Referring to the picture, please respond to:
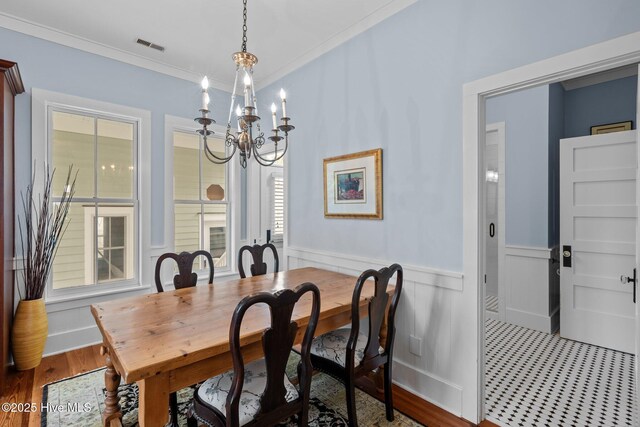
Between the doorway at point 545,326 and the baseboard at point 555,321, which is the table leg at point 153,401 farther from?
the baseboard at point 555,321

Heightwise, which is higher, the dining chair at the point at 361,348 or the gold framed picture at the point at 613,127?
the gold framed picture at the point at 613,127

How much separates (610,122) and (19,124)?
20.2 ft

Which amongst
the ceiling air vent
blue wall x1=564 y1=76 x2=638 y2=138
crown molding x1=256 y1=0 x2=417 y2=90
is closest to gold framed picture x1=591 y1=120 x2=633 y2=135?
blue wall x1=564 y1=76 x2=638 y2=138

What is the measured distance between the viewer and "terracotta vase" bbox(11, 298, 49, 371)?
8.34 ft

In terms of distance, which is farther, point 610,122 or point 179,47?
point 610,122

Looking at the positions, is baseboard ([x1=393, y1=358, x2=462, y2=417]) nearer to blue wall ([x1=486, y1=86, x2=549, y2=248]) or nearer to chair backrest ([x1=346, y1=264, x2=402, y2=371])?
chair backrest ([x1=346, y1=264, x2=402, y2=371])

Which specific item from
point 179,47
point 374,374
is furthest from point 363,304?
point 179,47

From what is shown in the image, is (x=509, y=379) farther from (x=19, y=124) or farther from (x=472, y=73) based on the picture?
(x=19, y=124)

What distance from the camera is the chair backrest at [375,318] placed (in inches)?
69.6

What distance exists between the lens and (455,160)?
2.11 metres

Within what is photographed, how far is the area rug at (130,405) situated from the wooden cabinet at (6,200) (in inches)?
17.6

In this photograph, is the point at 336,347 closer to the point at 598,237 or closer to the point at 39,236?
the point at 39,236

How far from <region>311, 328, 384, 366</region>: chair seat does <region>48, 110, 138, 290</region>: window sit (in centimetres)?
237

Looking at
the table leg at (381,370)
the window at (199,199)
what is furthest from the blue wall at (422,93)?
the window at (199,199)
